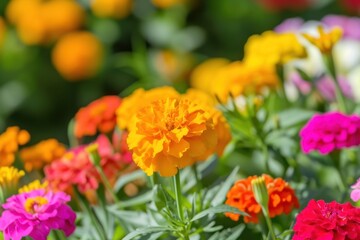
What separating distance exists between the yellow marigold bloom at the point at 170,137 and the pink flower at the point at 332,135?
155 mm

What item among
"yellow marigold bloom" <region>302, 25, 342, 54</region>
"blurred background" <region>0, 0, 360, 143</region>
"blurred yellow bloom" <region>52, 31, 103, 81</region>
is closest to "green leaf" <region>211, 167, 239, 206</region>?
"yellow marigold bloom" <region>302, 25, 342, 54</region>

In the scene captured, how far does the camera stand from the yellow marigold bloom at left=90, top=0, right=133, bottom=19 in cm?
231

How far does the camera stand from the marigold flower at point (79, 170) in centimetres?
100

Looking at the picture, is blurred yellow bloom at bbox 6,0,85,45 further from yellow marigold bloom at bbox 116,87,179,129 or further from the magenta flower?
the magenta flower

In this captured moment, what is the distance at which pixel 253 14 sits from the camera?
248 centimetres

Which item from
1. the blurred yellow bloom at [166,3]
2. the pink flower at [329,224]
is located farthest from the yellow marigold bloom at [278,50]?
the blurred yellow bloom at [166,3]

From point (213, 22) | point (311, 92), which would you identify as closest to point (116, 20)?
point (213, 22)

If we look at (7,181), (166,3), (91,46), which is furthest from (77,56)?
(7,181)

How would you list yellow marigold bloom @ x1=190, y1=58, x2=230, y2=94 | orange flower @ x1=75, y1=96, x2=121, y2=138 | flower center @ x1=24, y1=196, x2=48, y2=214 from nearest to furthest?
1. flower center @ x1=24, y1=196, x2=48, y2=214
2. orange flower @ x1=75, y1=96, x2=121, y2=138
3. yellow marigold bloom @ x1=190, y1=58, x2=230, y2=94

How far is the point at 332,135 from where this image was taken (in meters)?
0.94

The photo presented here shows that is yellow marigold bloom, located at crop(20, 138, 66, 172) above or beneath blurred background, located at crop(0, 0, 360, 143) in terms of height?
above

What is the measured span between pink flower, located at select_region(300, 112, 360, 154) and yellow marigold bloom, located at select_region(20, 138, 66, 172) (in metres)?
0.35

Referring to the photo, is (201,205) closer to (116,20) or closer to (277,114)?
(277,114)

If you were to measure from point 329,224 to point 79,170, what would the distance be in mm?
365
